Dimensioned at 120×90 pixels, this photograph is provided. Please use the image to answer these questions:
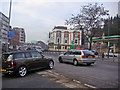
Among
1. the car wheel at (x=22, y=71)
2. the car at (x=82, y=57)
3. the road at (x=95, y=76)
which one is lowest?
the road at (x=95, y=76)

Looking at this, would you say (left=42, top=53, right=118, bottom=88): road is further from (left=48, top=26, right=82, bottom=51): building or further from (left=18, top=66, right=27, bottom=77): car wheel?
(left=48, top=26, right=82, bottom=51): building

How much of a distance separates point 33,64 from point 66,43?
6033 cm

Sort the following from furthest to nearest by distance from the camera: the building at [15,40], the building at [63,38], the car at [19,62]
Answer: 1. the building at [63,38]
2. the building at [15,40]
3. the car at [19,62]

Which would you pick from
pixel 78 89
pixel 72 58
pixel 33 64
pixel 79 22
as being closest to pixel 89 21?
pixel 79 22

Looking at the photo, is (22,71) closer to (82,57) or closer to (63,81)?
(63,81)

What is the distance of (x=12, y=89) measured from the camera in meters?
5.10

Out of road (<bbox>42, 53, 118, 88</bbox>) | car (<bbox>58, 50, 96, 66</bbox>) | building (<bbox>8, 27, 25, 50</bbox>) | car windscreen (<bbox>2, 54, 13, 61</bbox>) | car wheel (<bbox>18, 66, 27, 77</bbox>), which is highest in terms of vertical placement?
building (<bbox>8, 27, 25, 50</bbox>)

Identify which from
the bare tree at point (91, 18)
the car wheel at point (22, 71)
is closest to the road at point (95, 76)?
the car wheel at point (22, 71)

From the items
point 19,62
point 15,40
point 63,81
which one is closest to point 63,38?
point 15,40

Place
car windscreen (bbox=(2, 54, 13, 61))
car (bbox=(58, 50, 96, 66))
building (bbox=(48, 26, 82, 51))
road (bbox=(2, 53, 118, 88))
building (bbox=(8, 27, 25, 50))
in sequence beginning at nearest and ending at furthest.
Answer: road (bbox=(2, 53, 118, 88))
car windscreen (bbox=(2, 54, 13, 61))
car (bbox=(58, 50, 96, 66))
building (bbox=(8, 27, 25, 50))
building (bbox=(48, 26, 82, 51))

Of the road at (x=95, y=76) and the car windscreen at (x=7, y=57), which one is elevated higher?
the car windscreen at (x=7, y=57)

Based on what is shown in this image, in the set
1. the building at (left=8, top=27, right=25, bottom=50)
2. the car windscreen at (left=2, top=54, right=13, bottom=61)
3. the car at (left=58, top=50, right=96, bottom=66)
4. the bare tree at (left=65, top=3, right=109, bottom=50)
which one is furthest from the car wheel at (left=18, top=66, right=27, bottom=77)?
the building at (left=8, top=27, right=25, bottom=50)

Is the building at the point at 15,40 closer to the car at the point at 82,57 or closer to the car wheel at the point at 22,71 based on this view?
the car at the point at 82,57

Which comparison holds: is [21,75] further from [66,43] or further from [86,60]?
[66,43]
